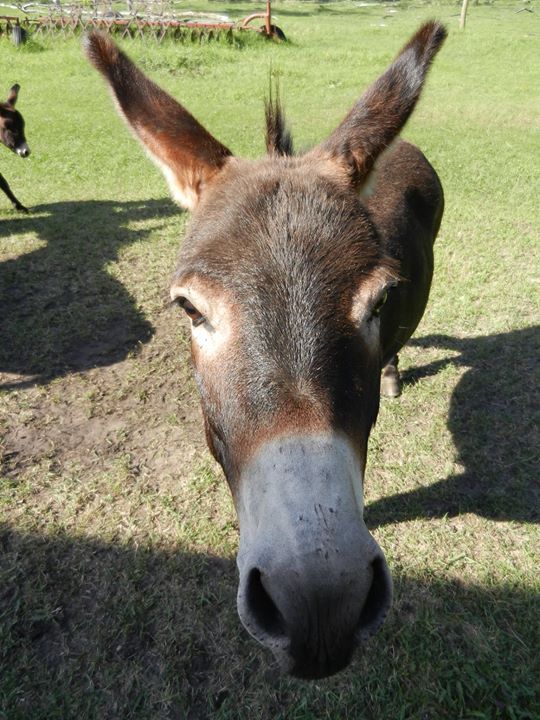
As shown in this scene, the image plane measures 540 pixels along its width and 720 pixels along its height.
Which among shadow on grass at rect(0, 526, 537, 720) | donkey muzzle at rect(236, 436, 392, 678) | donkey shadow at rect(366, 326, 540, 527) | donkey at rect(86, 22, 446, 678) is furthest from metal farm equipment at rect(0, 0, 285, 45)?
donkey muzzle at rect(236, 436, 392, 678)

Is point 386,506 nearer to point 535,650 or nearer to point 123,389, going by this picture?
point 535,650

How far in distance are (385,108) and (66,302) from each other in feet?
17.0

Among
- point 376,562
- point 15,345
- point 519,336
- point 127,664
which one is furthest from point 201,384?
point 519,336

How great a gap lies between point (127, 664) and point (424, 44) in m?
3.90

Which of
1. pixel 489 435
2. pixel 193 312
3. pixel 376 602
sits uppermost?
pixel 193 312

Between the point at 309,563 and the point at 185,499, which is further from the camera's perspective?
the point at 185,499

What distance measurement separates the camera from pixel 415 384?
536 centimetres

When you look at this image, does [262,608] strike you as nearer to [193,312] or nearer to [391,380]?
[193,312]

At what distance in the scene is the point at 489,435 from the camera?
15.6 ft

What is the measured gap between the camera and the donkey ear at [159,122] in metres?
2.46

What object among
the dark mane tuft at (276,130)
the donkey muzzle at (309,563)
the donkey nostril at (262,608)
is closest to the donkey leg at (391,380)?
the dark mane tuft at (276,130)

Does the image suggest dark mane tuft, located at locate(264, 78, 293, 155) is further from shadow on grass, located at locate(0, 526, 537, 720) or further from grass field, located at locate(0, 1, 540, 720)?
shadow on grass, located at locate(0, 526, 537, 720)

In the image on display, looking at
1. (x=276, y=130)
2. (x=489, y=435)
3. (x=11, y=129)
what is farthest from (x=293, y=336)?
(x=11, y=129)

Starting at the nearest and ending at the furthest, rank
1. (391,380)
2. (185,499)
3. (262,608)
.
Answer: (262,608) → (185,499) → (391,380)
